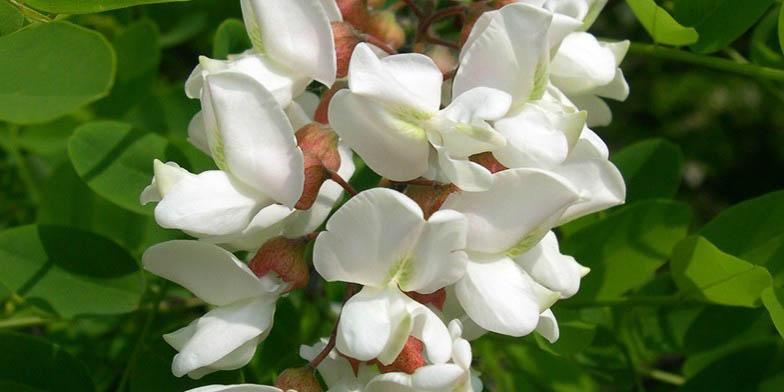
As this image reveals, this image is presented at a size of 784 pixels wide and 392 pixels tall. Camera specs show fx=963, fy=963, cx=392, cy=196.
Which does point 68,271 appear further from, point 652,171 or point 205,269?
point 652,171

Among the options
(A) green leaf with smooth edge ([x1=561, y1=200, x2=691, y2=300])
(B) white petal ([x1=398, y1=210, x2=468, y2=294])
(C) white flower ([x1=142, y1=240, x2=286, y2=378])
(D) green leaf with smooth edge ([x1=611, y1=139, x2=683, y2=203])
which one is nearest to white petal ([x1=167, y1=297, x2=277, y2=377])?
(C) white flower ([x1=142, y1=240, x2=286, y2=378])

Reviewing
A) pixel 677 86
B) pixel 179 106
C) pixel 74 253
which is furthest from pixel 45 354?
pixel 677 86

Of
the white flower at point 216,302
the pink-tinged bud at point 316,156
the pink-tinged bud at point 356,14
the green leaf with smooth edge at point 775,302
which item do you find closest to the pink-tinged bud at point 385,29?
the pink-tinged bud at point 356,14

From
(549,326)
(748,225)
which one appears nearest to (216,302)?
(549,326)

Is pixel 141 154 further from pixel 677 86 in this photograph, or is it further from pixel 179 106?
pixel 677 86

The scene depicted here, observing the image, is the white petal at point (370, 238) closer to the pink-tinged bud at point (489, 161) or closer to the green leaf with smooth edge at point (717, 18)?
the pink-tinged bud at point (489, 161)

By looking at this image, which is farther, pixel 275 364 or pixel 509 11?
pixel 275 364
